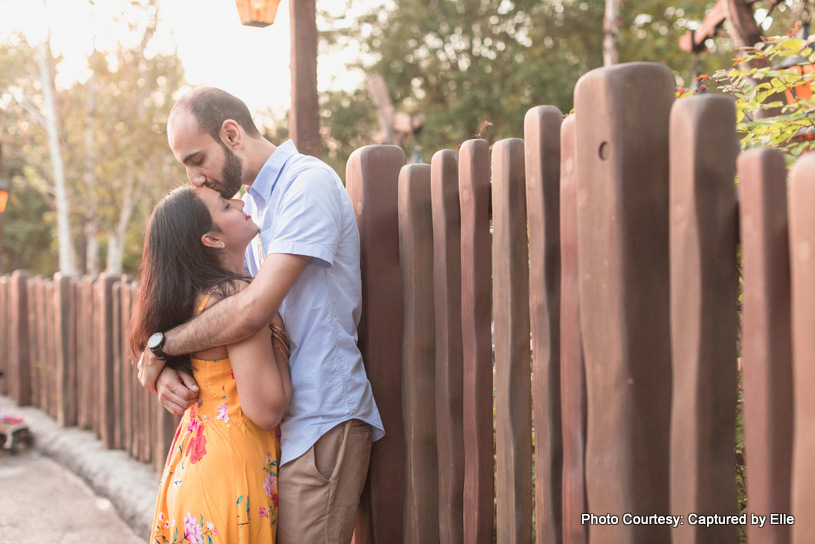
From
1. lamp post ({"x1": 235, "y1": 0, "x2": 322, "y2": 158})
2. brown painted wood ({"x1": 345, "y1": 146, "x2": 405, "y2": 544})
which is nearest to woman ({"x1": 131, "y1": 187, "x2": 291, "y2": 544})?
brown painted wood ({"x1": 345, "y1": 146, "x2": 405, "y2": 544})

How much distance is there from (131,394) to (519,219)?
430 cm

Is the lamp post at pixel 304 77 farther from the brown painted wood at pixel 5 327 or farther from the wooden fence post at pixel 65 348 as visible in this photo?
the brown painted wood at pixel 5 327

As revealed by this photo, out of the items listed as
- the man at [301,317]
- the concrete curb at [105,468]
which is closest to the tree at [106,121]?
the concrete curb at [105,468]

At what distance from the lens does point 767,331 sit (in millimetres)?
1230

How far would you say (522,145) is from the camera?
1867 mm

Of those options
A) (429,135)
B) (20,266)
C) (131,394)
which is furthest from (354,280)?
(20,266)

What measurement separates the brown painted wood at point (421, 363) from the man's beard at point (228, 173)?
0.51 metres

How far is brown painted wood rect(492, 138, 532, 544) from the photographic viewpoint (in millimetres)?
1885

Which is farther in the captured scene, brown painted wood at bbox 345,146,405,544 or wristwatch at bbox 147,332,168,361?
brown painted wood at bbox 345,146,405,544

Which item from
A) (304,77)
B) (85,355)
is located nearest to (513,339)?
(304,77)

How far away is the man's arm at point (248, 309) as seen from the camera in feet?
6.25

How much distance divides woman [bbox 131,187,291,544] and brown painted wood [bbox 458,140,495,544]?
1.76ft

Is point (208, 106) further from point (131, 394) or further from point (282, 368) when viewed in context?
point (131, 394)

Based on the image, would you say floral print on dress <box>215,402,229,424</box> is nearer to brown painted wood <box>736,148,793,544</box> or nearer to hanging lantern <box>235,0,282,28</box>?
brown painted wood <box>736,148,793,544</box>
